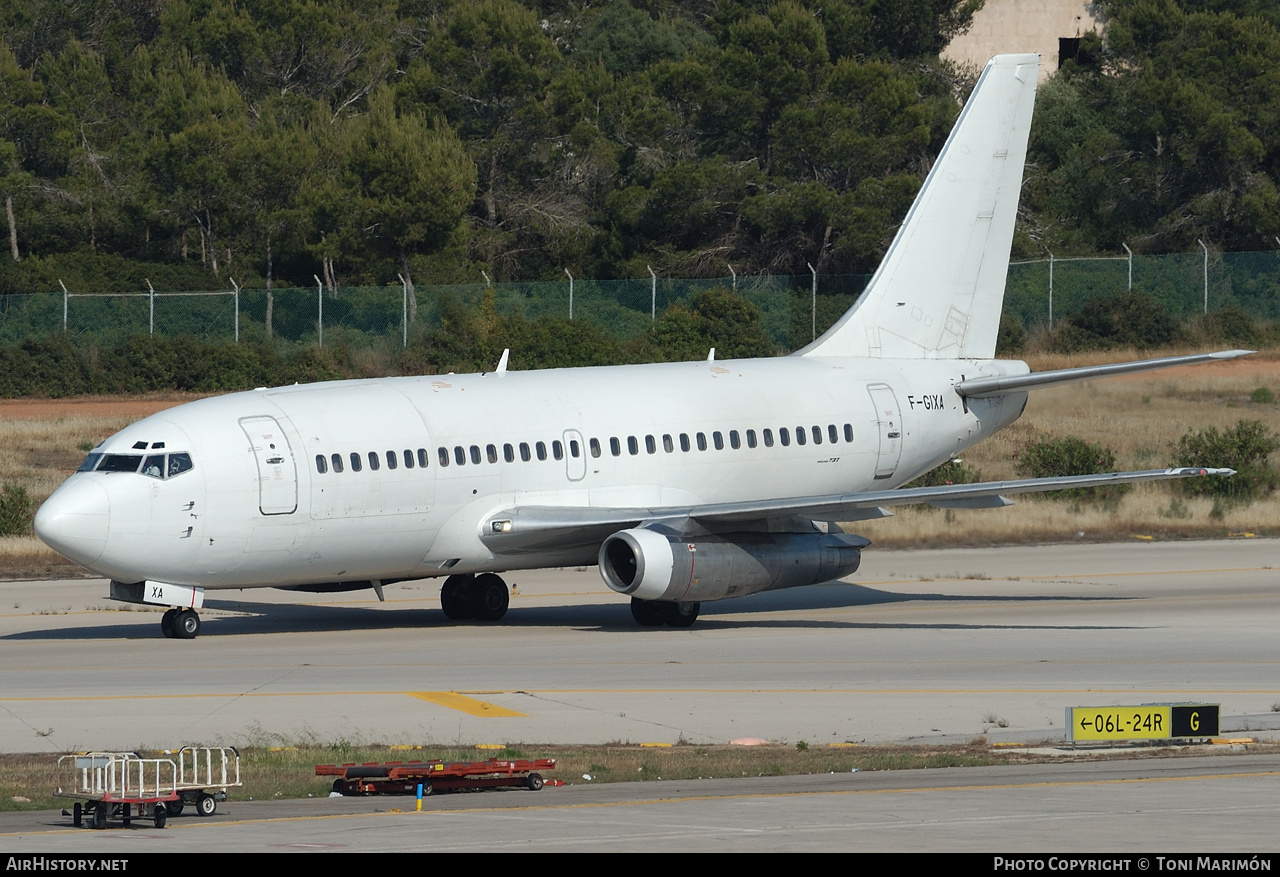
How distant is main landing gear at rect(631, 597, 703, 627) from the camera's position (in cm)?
3419

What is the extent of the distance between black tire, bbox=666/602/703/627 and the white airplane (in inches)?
2.4

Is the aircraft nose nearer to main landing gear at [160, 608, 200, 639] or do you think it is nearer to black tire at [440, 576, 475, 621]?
main landing gear at [160, 608, 200, 639]

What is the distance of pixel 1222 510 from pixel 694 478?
20.2 metres

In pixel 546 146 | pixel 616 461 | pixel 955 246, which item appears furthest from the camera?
pixel 546 146

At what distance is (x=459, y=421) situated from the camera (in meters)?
33.6

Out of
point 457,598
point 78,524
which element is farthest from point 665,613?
point 78,524

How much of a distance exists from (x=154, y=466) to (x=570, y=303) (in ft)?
143

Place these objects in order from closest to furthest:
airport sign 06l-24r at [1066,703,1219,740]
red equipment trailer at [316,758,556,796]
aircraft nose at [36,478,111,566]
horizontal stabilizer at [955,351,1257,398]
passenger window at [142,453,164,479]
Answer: red equipment trailer at [316,758,556,796] → airport sign 06l-24r at [1066,703,1219,740] → aircraft nose at [36,478,111,566] → passenger window at [142,453,164,479] → horizontal stabilizer at [955,351,1257,398]

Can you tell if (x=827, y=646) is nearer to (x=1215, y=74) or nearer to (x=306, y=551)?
(x=306, y=551)

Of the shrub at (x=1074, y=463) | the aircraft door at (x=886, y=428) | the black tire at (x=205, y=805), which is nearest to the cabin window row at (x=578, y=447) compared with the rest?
the aircraft door at (x=886, y=428)

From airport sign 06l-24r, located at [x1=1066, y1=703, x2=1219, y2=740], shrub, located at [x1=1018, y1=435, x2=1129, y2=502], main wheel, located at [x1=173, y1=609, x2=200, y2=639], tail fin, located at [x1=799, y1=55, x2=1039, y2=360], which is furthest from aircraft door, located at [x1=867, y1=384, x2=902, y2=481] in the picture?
airport sign 06l-24r, located at [x1=1066, y1=703, x2=1219, y2=740]

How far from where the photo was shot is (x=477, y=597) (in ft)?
117

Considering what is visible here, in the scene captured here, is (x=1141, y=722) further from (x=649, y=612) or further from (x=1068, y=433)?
(x=1068, y=433)

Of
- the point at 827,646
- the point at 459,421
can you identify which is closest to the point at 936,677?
the point at 827,646
